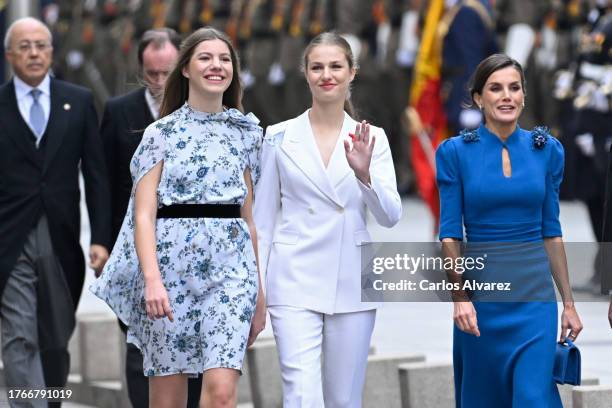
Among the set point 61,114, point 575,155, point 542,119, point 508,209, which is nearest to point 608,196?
point 508,209

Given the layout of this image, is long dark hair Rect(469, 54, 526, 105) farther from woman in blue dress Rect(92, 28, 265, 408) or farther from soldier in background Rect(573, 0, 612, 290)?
soldier in background Rect(573, 0, 612, 290)

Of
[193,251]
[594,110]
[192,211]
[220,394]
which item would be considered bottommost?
[220,394]

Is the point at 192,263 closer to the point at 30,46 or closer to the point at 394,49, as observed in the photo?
the point at 30,46

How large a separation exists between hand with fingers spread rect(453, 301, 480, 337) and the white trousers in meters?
0.45

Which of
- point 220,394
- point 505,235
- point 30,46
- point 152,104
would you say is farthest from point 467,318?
point 30,46

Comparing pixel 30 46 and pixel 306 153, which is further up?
pixel 30 46

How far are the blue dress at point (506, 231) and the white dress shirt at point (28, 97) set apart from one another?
2.22m

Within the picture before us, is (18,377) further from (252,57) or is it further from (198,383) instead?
(252,57)

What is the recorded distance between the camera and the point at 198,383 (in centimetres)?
746

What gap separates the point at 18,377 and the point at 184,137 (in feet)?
5.83

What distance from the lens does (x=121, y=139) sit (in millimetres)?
7980

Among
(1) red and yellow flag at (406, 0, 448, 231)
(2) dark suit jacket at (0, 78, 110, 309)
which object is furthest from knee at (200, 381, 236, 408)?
(1) red and yellow flag at (406, 0, 448, 231)

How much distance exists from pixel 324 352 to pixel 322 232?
1.39 feet

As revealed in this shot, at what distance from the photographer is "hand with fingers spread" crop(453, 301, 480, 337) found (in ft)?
21.0
